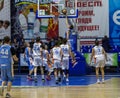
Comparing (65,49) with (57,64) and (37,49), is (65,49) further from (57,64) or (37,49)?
(37,49)

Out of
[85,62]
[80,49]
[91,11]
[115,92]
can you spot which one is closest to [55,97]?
[115,92]

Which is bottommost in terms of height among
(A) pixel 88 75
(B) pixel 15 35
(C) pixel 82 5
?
(A) pixel 88 75

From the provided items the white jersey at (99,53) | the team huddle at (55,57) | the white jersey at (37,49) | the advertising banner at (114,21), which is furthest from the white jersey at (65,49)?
the advertising banner at (114,21)

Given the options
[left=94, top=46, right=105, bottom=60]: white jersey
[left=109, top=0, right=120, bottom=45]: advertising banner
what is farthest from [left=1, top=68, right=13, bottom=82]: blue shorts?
[left=109, top=0, right=120, bottom=45]: advertising banner

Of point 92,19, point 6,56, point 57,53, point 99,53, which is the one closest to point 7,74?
point 6,56

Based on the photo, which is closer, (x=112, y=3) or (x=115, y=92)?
(x=115, y=92)

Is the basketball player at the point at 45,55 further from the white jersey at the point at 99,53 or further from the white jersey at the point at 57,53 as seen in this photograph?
the white jersey at the point at 99,53

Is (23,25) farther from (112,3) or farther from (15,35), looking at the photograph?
(112,3)

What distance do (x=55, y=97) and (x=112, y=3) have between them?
16.6 m

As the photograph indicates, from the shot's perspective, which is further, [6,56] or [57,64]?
[57,64]

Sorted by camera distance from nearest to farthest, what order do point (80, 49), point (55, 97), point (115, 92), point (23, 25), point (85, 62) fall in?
1. point (55, 97)
2. point (115, 92)
3. point (85, 62)
4. point (80, 49)
5. point (23, 25)

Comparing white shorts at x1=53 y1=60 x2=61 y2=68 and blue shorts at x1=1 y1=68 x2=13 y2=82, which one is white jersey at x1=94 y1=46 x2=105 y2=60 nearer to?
white shorts at x1=53 y1=60 x2=61 y2=68

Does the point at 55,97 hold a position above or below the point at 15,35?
below

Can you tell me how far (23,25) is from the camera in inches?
1273
